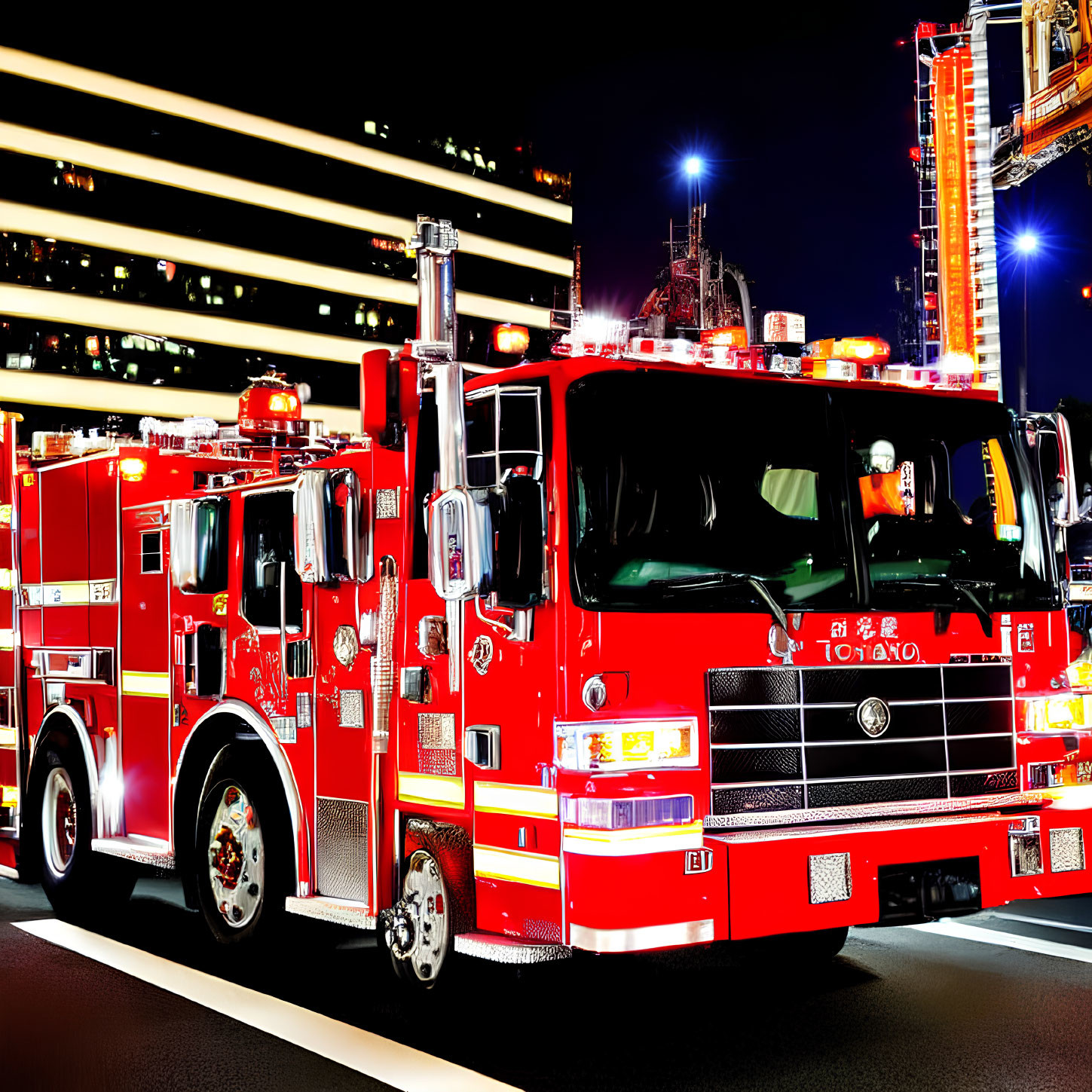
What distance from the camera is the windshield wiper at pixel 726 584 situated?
5.63 meters

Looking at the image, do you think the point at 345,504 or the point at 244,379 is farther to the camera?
the point at 244,379

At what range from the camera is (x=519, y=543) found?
5.46 meters

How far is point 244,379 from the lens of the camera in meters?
66.9

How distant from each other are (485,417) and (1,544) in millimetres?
5515

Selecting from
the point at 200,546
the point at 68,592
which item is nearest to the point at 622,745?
the point at 200,546

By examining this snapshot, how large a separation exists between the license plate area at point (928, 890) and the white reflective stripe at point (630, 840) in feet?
2.86

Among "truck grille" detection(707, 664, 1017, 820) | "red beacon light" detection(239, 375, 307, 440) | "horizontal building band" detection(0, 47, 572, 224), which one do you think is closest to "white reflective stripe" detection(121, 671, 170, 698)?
"red beacon light" detection(239, 375, 307, 440)

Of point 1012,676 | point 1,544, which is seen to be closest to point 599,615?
point 1012,676

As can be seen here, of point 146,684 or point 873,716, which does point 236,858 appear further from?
point 873,716

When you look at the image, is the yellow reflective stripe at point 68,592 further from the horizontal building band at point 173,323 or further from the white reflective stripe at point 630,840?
the horizontal building band at point 173,323

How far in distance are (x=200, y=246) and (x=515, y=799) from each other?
6259cm

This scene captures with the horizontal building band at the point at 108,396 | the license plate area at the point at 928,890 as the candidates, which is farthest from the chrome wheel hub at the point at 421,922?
the horizontal building band at the point at 108,396

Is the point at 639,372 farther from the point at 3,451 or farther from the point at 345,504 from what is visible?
the point at 3,451

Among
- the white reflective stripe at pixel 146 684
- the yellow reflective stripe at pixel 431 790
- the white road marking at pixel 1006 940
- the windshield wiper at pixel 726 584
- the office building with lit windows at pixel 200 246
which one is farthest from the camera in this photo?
the office building with lit windows at pixel 200 246
